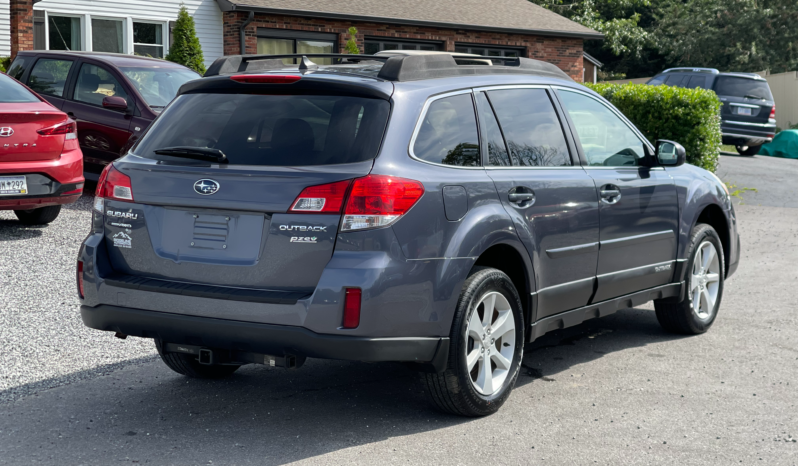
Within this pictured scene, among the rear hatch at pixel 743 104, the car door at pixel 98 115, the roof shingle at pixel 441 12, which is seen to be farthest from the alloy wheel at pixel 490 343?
the rear hatch at pixel 743 104

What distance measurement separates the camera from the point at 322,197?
4.12m

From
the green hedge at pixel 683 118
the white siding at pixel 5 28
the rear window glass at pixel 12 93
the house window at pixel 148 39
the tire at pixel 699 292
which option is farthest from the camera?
the house window at pixel 148 39

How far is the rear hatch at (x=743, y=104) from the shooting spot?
76.9ft

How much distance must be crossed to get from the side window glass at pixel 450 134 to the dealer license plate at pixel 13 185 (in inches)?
235

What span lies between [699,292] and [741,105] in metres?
18.4

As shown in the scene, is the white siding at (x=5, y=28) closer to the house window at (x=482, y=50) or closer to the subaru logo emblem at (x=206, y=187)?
the house window at (x=482, y=50)

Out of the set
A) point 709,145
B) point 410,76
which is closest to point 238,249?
point 410,76

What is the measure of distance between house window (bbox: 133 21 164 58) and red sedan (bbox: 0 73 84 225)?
13.6m

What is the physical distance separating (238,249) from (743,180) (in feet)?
50.0

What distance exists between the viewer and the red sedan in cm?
915

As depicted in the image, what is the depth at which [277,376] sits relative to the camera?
558 cm

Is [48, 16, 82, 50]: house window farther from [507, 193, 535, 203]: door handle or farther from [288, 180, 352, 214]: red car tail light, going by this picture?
[288, 180, 352, 214]: red car tail light

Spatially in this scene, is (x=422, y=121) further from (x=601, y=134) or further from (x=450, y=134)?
(x=601, y=134)

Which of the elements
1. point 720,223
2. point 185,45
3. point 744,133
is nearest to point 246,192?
point 720,223
